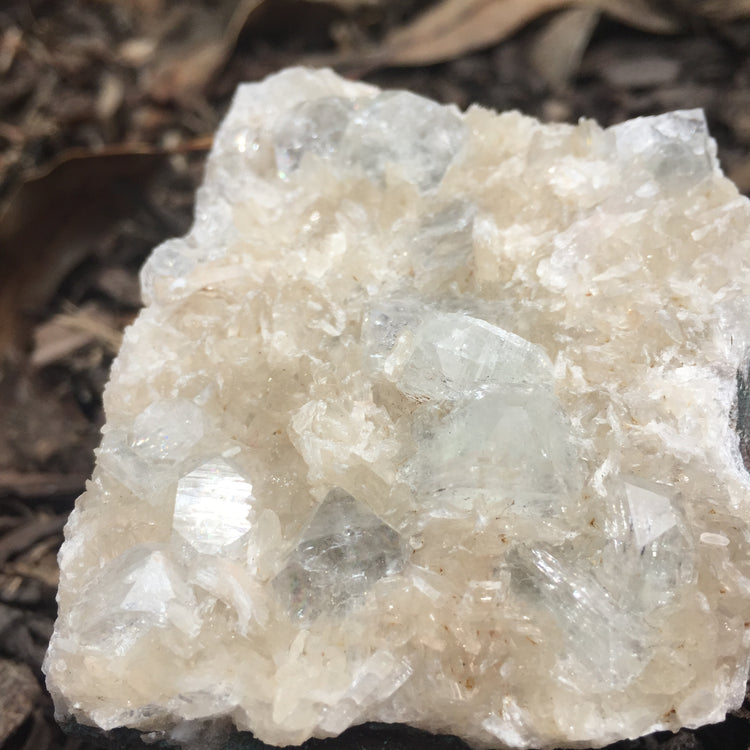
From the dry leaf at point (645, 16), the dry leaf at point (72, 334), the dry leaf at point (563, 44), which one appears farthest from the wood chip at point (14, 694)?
the dry leaf at point (645, 16)

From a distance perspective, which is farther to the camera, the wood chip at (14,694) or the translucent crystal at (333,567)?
the wood chip at (14,694)

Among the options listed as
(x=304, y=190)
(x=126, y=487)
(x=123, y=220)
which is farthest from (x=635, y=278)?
(x=123, y=220)

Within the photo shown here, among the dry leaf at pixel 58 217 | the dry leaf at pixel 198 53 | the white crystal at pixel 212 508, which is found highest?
the white crystal at pixel 212 508

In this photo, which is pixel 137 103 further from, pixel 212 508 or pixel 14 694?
pixel 212 508

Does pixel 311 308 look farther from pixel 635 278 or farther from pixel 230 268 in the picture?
pixel 635 278

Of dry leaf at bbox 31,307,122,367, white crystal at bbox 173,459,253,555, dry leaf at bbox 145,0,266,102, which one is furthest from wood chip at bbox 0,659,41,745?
dry leaf at bbox 145,0,266,102

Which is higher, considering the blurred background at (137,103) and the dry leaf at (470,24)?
the dry leaf at (470,24)

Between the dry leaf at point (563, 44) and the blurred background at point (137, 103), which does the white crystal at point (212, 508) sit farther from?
the dry leaf at point (563, 44)
